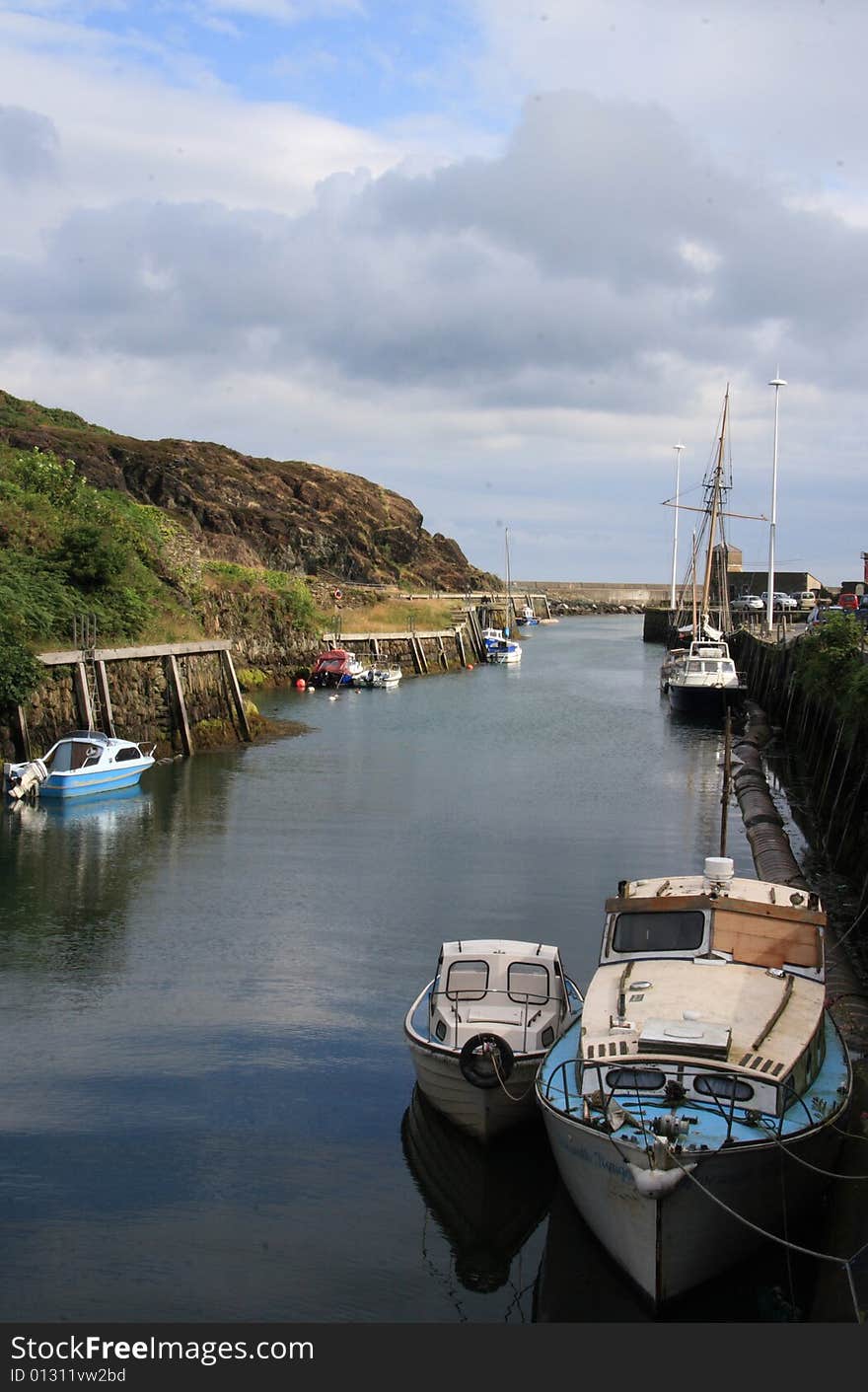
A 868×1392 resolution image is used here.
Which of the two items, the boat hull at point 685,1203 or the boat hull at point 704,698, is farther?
the boat hull at point 704,698

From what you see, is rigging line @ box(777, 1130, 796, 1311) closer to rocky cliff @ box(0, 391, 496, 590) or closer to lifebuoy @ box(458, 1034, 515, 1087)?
lifebuoy @ box(458, 1034, 515, 1087)

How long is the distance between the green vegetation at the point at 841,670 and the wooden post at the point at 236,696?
75.6 feet

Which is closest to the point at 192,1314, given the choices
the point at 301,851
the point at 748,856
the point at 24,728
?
the point at 301,851

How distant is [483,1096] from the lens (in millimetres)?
15523

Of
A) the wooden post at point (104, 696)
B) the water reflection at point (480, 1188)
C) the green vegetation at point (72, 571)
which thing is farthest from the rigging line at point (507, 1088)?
the wooden post at point (104, 696)

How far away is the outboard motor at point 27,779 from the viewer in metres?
38.9

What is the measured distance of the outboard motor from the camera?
128 ft

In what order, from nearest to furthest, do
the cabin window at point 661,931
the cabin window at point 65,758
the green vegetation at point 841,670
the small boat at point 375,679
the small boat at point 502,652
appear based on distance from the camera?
the cabin window at point 661,931 → the green vegetation at point 841,670 → the cabin window at point 65,758 → the small boat at point 375,679 → the small boat at point 502,652

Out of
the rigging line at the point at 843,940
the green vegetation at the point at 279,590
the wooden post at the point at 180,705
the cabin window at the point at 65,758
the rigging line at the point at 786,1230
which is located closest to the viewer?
the rigging line at the point at 786,1230

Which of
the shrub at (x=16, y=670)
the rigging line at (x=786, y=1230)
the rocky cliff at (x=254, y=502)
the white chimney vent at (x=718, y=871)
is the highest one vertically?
the rocky cliff at (x=254, y=502)

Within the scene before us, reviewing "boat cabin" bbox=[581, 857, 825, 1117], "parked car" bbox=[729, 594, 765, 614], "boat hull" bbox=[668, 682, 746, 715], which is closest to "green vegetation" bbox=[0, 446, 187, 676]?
"boat hull" bbox=[668, 682, 746, 715]

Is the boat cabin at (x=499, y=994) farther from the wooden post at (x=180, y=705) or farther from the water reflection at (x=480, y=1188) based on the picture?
the wooden post at (x=180, y=705)

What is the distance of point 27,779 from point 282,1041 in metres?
22.2

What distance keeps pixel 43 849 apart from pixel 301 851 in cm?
678
